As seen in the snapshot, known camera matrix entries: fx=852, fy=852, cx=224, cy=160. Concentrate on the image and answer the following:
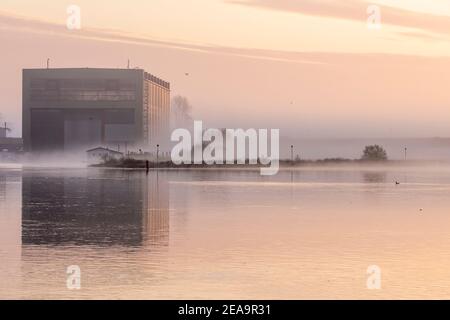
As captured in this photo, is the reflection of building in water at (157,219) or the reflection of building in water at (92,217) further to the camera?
the reflection of building in water at (157,219)

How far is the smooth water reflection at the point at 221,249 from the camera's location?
23.5 m

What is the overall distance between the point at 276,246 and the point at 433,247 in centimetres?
616

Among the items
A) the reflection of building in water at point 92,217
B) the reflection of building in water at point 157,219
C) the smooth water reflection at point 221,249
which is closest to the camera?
the smooth water reflection at point 221,249

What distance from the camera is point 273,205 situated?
57.1m

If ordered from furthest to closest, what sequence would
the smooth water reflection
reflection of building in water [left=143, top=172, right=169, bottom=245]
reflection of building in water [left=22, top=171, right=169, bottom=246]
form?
1. reflection of building in water [left=143, top=172, right=169, bottom=245]
2. reflection of building in water [left=22, top=171, right=169, bottom=246]
3. the smooth water reflection

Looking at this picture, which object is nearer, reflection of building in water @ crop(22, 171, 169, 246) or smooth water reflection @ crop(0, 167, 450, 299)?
smooth water reflection @ crop(0, 167, 450, 299)

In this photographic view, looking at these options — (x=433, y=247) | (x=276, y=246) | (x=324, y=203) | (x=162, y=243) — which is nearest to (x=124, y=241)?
(x=162, y=243)

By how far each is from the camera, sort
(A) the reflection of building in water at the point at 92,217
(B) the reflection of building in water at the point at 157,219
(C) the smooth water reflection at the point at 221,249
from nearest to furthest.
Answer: (C) the smooth water reflection at the point at 221,249
(A) the reflection of building in water at the point at 92,217
(B) the reflection of building in water at the point at 157,219

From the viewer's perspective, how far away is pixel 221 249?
3200 cm

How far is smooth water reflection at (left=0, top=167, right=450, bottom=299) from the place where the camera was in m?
23.5

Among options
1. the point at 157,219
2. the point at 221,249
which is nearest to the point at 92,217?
the point at 157,219

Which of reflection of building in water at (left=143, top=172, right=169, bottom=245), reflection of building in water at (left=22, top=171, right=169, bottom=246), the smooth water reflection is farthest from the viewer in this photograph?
reflection of building in water at (left=143, top=172, right=169, bottom=245)

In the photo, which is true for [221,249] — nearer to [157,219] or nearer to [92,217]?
[157,219]

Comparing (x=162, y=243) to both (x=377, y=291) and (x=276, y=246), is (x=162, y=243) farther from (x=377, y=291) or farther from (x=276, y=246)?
(x=377, y=291)
